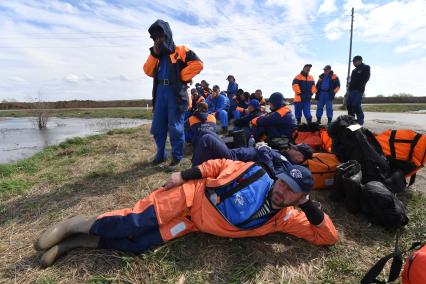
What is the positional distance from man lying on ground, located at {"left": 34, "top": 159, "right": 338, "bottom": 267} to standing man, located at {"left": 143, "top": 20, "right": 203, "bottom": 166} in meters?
2.08

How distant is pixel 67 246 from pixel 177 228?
0.91m

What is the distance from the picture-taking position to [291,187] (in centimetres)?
229

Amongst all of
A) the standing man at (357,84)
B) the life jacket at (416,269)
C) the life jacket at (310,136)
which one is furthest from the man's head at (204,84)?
the life jacket at (416,269)

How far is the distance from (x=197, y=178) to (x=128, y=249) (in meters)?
0.83

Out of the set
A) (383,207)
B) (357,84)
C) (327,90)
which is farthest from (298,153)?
(327,90)

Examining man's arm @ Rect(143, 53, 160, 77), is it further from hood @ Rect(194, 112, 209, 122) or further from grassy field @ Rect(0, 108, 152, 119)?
grassy field @ Rect(0, 108, 152, 119)

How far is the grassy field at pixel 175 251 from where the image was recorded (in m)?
2.35

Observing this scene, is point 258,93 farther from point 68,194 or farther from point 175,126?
point 68,194

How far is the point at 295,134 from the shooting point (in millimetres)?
5832

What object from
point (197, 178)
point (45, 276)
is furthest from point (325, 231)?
point (45, 276)

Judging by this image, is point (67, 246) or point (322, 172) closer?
point (67, 246)

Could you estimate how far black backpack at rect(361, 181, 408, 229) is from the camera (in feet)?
9.67

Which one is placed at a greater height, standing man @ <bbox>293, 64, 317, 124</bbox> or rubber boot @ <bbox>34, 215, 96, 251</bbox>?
standing man @ <bbox>293, 64, 317, 124</bbox>

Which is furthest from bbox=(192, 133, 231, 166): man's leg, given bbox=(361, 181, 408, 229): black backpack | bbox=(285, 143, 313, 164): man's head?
bbox=(361, 181, 408, 229): black backpack
